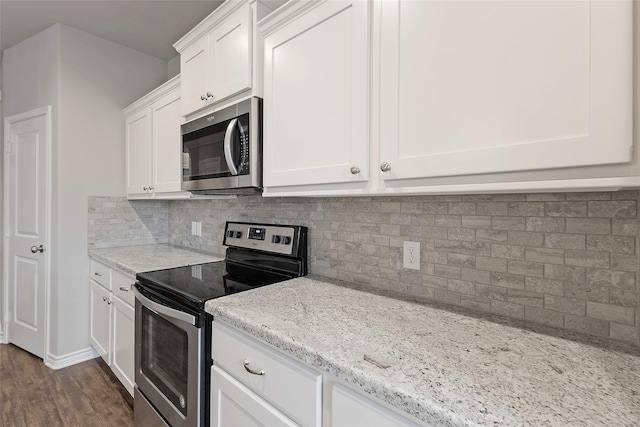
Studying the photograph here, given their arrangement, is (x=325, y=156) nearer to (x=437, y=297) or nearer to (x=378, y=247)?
(x=378, y=247)

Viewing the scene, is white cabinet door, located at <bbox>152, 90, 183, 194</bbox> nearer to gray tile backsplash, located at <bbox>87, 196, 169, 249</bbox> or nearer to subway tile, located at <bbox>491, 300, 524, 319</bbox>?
gray tile backsplash, located at <bbox>87, 196, 169, 249</bbox>

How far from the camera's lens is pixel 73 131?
2.50 metres

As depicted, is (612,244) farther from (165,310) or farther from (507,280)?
(165,310)

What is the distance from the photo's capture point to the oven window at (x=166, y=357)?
1.32 metres

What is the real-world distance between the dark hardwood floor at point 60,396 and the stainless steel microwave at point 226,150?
149 centimetres

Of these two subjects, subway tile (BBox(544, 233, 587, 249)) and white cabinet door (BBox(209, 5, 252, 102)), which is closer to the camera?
subway tile (BBox(544, 233, 587, 249))

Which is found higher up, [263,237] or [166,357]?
[263,237]

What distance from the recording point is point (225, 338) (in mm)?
1111

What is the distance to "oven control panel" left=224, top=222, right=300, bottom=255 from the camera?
1.68 meters

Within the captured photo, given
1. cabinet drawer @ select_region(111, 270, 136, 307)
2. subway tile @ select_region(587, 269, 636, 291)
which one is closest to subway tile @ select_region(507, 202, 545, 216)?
subway tile @ select_region(587, 269, 636, 291)

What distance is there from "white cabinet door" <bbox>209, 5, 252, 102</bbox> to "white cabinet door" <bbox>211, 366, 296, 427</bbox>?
4.01ft

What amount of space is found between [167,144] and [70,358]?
1892 mm

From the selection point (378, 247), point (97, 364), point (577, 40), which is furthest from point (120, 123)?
point (577, 40)

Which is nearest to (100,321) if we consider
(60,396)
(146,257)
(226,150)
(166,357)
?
(60,396)
